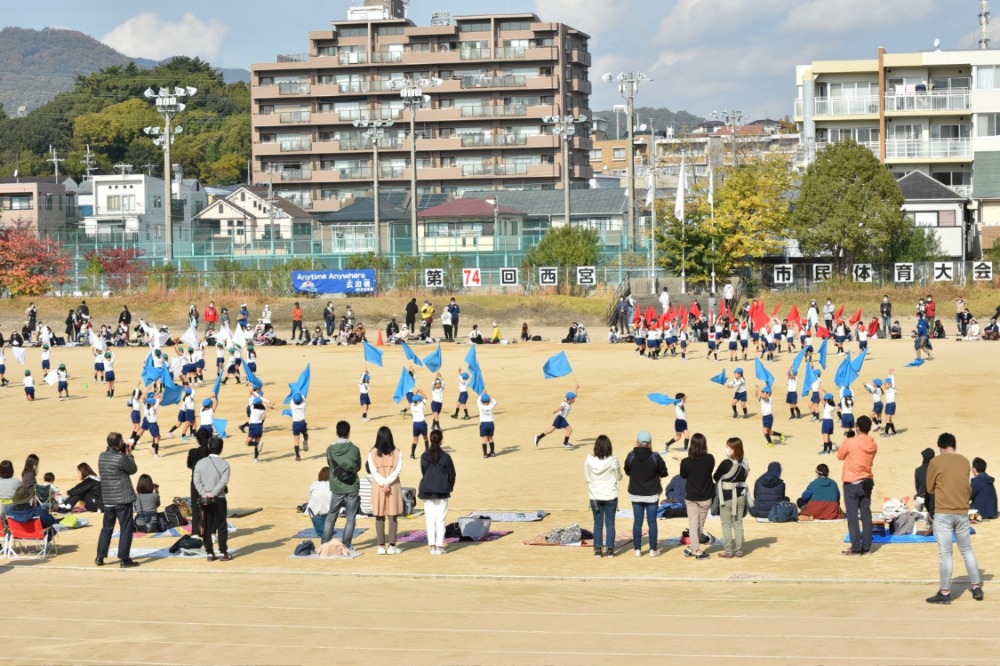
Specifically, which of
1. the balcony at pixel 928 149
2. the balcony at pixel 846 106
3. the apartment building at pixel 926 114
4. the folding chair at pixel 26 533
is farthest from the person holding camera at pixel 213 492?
the balcony at pixel 846 106

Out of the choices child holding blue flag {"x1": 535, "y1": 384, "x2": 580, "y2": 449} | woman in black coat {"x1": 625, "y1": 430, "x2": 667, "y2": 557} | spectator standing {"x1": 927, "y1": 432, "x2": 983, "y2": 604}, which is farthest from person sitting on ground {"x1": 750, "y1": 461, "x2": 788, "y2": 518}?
child holding blue flag {"x1": 535, "y1": 384, "x2": 580, "y2": 449}

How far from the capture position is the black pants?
14258 millimetres

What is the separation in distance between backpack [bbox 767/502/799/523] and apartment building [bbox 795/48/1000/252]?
45.9 m

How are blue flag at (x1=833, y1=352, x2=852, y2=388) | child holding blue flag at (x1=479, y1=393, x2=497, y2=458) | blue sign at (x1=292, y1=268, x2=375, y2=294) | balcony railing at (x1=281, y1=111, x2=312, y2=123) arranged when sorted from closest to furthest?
1. child holding blue flag at (x1=479, y1=393, x2=497, y2=458)
2. blue flag at (x1=833, y1=352, x2=852, y2=388)
3. blue sign at (x1=292, y1=268, x2=375, y2=294)
4. balcony railing at (x1=281, y1=111, x2=312, y2=123)

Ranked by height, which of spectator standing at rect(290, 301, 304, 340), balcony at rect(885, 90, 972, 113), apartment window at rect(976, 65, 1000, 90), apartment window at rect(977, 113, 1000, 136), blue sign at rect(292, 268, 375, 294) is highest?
apartment window at rect(976, 65, 1000, 90)

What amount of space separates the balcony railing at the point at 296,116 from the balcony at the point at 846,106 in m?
35.4

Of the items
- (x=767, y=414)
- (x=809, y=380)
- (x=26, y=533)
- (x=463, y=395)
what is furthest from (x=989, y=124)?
(x=26, y=533)

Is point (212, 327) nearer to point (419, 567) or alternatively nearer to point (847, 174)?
point (847, 174)

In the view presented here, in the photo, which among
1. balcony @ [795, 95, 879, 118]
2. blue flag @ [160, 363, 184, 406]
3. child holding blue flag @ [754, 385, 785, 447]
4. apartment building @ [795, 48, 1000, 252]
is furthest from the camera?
balcony @ [795, 95, 879, 118]

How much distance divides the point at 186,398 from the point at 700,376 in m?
13.6

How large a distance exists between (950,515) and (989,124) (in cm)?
5294

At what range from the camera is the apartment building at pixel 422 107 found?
83.7 meters

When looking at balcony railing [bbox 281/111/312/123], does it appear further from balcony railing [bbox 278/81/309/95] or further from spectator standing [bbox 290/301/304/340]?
spectator standing [bbox 290/301/304/340]

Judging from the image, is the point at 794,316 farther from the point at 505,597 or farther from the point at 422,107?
the point at 422,107
